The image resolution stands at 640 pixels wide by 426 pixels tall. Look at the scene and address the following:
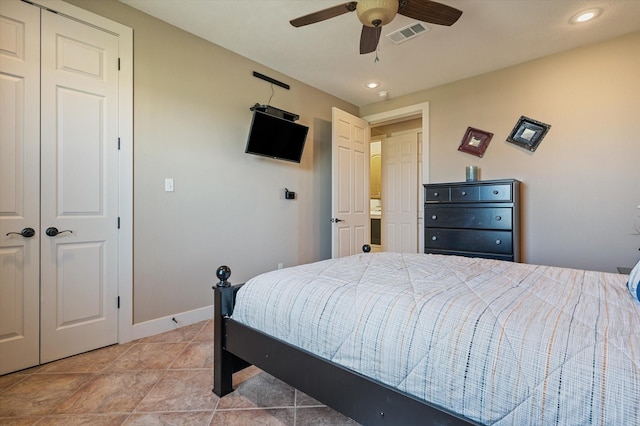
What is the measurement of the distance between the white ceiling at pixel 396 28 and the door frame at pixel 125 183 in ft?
1.25

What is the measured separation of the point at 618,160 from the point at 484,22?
5.68 ft

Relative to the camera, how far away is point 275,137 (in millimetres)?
3254

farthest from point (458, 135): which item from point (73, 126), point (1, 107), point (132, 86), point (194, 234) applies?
point (1, 107)

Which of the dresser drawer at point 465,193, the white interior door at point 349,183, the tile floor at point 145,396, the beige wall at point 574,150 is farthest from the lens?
the white interior door at point 349,183

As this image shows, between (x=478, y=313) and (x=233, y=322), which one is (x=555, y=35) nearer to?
(x=478, y=313)

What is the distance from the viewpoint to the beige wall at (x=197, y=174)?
8.05 ft

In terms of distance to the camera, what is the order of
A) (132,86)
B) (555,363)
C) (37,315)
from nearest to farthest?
(555,363)
(37,315)
(132,86)

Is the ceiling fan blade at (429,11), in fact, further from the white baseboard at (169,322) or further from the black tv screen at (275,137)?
the white baseboard at (169,322)

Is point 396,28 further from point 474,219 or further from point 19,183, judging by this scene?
point 19,183

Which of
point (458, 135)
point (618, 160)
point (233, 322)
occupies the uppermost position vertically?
point (458, 135)

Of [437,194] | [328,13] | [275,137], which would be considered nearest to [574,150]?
[437,194]

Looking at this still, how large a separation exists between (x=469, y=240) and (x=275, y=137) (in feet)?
7.38

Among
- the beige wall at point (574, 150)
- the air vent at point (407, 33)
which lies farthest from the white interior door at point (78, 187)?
the beige wall at point (574, 150)

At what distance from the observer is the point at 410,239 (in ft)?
15.2
